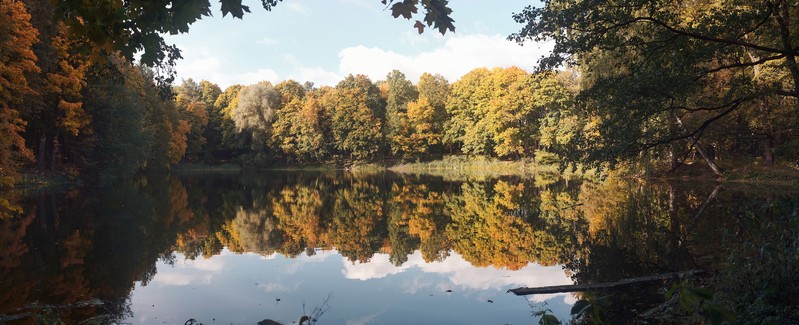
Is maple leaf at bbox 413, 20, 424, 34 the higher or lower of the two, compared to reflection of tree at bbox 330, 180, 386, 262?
higher

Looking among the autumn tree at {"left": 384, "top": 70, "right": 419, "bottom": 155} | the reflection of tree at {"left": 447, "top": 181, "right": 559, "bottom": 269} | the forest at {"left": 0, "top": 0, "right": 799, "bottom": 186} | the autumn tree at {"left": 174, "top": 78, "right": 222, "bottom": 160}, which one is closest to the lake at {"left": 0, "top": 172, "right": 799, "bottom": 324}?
the reflection of tree at {"left": 447, "top": 181, "right": 559, "bottom": 269}

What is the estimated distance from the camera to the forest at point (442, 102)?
1013 cm

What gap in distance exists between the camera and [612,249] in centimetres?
1145

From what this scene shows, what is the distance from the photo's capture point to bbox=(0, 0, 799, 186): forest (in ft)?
33.2

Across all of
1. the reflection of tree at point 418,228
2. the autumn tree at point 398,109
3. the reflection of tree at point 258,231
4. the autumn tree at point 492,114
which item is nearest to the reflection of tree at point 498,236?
the reflection of tree at point 418,228

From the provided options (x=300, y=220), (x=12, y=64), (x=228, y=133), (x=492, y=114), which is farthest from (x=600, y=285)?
(x=228, y=133)

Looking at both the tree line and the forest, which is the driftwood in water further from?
the tree line

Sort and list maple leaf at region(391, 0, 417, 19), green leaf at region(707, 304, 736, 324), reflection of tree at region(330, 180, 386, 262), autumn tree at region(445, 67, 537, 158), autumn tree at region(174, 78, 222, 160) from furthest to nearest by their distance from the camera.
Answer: autumn tree at region(174, 78, 222, 160)
autumn tree at region(445, 67, 537, 158)
reflection of tree at region(330, 180, 386, 262)
maple leaf at region(391, 0, 417, 19)
green leaf at region(707, 304, 736, 324)

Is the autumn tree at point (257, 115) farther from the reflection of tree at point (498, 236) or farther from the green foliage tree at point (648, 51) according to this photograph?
the green foliage tree at point (648, 51)

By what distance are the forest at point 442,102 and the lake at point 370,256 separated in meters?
2.38

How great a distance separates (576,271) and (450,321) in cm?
372

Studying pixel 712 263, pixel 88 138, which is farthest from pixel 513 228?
pixel 88 138

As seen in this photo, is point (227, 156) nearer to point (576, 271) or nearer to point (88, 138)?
point (88, 138)

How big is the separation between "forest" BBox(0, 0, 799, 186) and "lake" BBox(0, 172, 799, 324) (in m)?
2.38
